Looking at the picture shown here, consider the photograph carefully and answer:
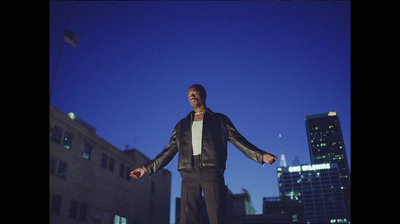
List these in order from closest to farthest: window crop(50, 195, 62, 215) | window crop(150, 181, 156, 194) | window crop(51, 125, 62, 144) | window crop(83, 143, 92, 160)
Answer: window crop(50, 195, 62, 215) < window crop(51, 125, 62, 144) < window crop(83, 143, 92, 160) < window crop(150, 181, 156, 194)

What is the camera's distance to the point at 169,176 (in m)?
44.3

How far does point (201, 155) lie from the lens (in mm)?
5773

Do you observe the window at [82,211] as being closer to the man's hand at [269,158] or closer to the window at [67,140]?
the window at [67,140]

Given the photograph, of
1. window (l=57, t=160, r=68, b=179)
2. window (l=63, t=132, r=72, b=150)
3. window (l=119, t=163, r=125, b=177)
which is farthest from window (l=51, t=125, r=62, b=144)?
window (l=119, t=163, r=125, b=177)

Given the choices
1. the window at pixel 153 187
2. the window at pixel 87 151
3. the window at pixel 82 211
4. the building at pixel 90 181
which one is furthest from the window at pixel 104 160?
the window at pixel 153 187

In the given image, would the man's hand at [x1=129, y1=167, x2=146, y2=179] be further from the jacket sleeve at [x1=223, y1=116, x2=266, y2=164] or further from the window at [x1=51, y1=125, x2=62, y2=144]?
the window at [x1=51, y1=125, x2=62, y2=144]

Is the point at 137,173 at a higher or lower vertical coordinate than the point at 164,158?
lower

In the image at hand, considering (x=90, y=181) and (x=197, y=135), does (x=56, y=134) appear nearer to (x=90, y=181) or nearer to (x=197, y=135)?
(x=90, y=181)

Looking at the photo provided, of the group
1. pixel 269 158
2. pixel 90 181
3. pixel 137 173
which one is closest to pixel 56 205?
pixel 90 181

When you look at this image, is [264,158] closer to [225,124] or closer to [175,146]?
[225,124]

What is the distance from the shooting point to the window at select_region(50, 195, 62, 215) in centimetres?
2282

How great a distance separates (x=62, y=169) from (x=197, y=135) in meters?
21.4

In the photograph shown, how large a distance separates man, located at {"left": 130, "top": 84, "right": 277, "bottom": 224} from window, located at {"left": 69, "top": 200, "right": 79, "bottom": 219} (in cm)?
2163
